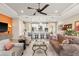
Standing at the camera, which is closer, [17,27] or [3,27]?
[17,27]

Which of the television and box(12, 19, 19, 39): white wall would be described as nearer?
box(12, 19, 19, 39): white wall

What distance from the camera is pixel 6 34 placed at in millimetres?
4145

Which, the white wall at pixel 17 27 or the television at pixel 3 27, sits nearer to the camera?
the white wall at pixel 17 27

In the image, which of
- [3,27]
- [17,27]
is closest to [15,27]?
[17,27]

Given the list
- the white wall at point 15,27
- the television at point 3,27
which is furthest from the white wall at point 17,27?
the television at point 3,27

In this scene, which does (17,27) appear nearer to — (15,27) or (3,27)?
(15,27)

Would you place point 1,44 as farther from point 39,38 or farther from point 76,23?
point 76,23

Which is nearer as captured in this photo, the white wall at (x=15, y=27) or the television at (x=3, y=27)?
the white wall at (x=15, y=27)

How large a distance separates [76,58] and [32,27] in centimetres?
177

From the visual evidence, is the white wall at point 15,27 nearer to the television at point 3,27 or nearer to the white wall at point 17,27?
the white wall at point 17,27

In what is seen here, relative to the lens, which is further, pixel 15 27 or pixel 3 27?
pixel 3 27

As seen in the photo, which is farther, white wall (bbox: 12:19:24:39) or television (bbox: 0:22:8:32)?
television (bbox: 0:22:8:32)

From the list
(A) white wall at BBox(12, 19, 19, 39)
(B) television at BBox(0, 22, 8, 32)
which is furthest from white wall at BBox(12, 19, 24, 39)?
(B) television at BBox(0, 22, 8, 32)

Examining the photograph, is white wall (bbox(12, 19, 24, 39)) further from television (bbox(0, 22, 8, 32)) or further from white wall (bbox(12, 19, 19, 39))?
television (bbox(0, 22, 8, 32))
